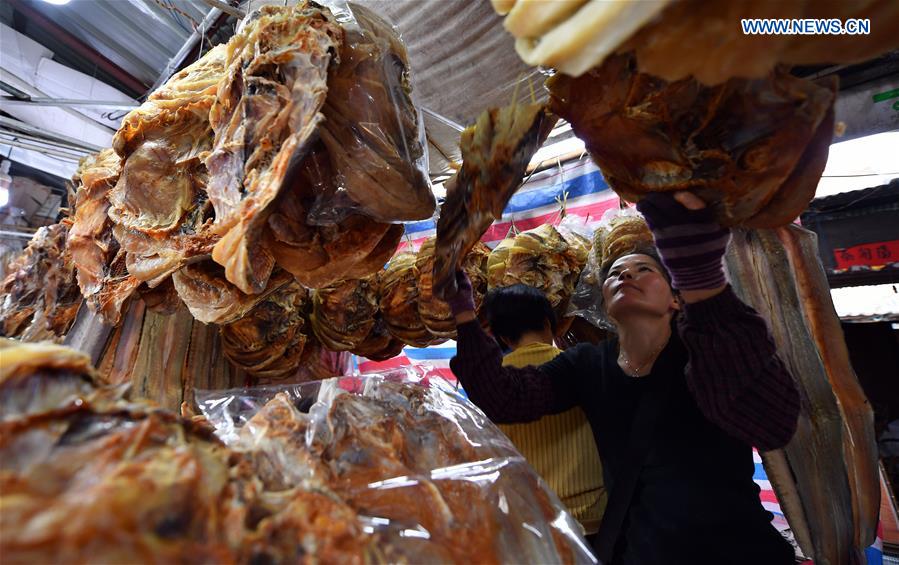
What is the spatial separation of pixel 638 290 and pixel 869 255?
6.79ft

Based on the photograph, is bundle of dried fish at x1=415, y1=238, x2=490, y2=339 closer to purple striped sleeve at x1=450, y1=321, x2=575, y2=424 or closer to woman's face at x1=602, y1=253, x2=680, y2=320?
purple striped sleeve at x1=450, y1=321, x2=575, y2=424

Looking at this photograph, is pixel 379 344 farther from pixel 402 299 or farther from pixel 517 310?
pixel 517 310

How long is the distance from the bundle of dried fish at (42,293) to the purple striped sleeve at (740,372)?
2354mm

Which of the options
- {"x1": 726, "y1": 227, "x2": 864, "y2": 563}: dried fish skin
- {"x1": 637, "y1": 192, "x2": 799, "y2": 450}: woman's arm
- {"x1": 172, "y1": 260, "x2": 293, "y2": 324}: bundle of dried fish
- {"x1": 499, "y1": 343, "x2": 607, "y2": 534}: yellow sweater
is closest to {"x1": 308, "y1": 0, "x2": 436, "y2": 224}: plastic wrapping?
{"x1": 172, "y1": 260, "x2": 293, "y2": 324}: bundle of dried fish

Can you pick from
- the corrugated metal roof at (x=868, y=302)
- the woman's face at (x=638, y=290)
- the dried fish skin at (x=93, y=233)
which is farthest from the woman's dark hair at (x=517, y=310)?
the corrugated metal roof at (x=868, y=302)

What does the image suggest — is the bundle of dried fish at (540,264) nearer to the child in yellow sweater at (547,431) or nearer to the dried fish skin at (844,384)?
the child in yellow sweater at (547,431)

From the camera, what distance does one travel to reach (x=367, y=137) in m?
0.94

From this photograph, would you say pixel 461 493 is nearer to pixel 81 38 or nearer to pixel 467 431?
pixel 467 431

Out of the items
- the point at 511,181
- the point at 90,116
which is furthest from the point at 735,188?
the point at 90,116

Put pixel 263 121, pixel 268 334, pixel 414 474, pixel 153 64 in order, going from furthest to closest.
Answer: pixel 153 64 < pixel 268 334 < pixel 263 121 < pixel 414 474

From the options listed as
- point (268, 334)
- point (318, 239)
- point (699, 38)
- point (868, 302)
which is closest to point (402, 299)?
point (268, 334)

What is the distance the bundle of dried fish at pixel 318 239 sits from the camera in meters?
0.95

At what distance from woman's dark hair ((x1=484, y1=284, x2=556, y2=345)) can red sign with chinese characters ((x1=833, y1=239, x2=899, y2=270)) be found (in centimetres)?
188

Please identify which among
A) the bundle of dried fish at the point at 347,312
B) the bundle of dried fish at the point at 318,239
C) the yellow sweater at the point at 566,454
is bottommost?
the yellow sweater at the point at 566,454
